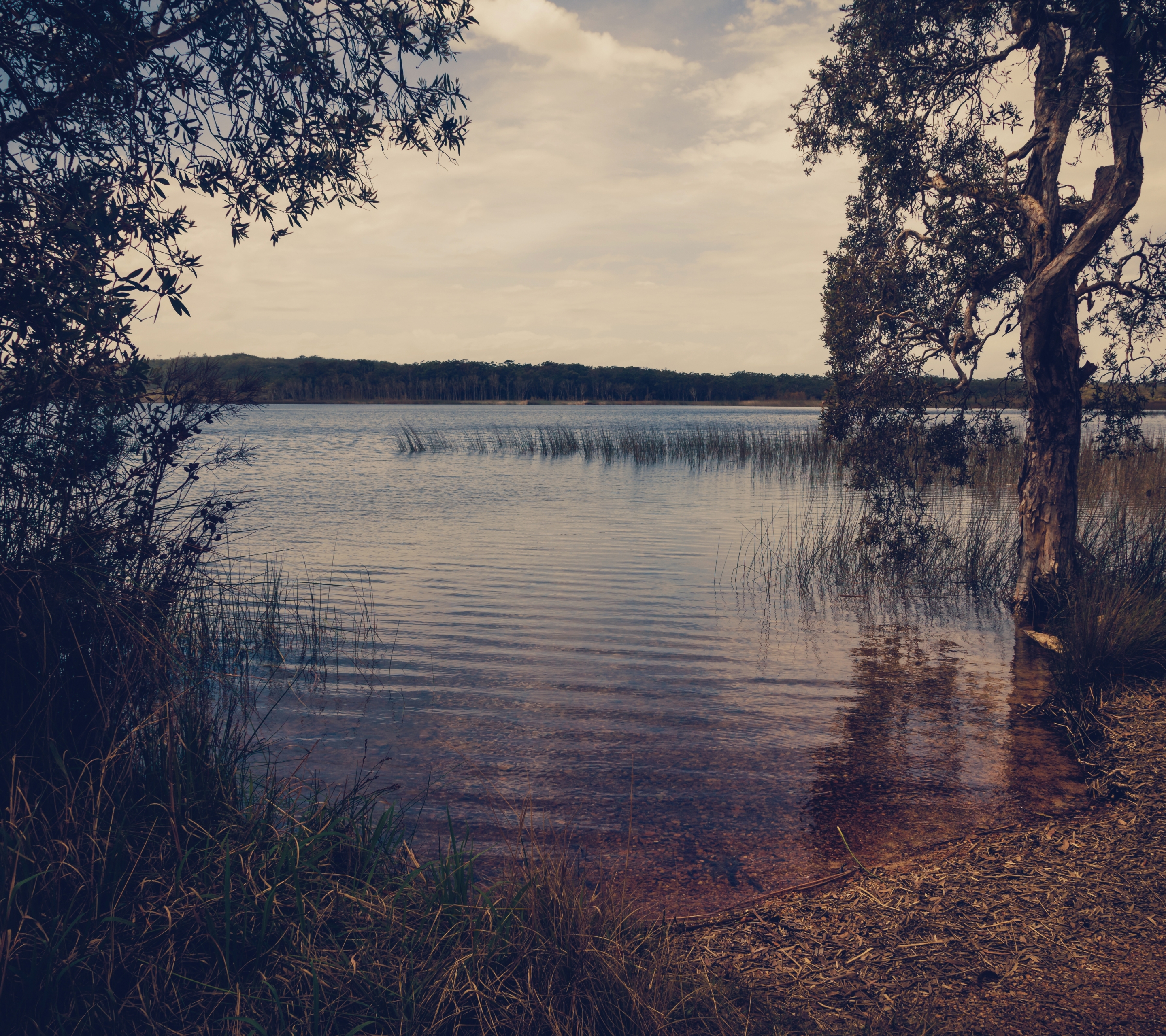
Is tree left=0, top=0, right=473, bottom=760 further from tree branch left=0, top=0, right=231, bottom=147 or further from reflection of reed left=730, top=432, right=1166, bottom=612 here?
reflection of reed left=730, top=432, right=1166, bottom=612

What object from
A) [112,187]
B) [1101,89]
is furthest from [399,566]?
[1101,89]

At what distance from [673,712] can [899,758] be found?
1790mm

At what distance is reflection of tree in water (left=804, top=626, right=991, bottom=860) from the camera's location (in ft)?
15.0

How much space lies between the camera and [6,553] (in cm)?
347

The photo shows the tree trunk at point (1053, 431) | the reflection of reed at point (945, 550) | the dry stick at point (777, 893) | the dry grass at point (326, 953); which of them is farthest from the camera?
the reflection of reed at point (945, 550)

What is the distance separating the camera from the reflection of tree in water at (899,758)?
4578mm

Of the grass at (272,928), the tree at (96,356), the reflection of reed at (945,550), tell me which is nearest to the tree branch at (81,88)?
the tree at (96,356)

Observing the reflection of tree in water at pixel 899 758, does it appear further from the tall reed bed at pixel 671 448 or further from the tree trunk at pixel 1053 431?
the tall reed bed at pixel 671 448

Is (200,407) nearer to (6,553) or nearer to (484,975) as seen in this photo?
(6,553)

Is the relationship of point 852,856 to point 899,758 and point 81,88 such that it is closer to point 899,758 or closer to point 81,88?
point 899,758

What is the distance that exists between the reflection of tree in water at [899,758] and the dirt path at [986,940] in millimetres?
379

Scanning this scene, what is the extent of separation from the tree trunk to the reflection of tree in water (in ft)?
6.35

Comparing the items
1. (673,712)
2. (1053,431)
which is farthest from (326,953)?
(1053,431)

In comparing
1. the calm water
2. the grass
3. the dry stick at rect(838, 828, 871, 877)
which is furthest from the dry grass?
the dry stick at rect(838, 828, 871, 877)
